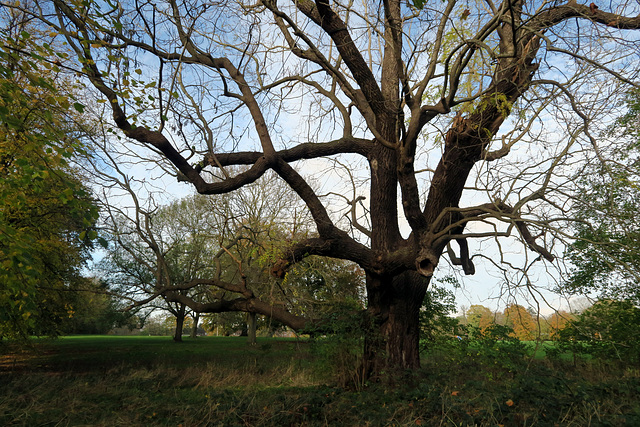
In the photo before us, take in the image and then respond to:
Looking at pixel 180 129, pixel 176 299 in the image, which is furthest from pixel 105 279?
pixel 180 129

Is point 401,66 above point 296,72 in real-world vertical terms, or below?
below

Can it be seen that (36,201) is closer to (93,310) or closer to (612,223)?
(612,223)

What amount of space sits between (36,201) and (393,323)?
899 cm

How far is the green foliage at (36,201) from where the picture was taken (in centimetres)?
441

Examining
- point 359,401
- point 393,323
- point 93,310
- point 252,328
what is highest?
point 93,310

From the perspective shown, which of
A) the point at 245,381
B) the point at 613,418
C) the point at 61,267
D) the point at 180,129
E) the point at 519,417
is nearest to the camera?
the point at 613,418

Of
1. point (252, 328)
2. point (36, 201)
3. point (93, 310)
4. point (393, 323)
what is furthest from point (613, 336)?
point (93, 310)

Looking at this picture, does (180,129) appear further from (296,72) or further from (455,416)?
(455,416)

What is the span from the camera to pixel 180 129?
7.10m

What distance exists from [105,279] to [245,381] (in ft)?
70.3

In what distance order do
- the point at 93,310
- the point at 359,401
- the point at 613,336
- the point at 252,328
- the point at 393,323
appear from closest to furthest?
the point at 359,401, the point at 393,323, the point at 613,336, the point at 252,328, the point at 93,310

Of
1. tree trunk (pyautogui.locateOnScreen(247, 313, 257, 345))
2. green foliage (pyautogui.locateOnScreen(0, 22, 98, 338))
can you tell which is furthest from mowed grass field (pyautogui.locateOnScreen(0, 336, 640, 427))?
tree trunk (pyautogui.locateOnScreen(247, 313, 257, 345))

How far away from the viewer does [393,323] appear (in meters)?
7.38

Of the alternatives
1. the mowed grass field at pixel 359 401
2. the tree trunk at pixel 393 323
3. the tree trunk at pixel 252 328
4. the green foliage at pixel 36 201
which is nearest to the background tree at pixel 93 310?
the green foliage at pixel 36 201
